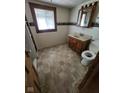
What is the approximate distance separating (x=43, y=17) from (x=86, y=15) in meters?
1.73

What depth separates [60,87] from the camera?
1774mm

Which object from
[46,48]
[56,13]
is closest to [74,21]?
[56,13]

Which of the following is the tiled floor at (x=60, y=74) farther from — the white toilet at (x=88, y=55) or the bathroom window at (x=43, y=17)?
the bathroom window at (x=43, y=17)

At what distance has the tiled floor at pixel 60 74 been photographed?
5.77 feet

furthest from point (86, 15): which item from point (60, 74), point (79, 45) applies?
point (60, 74)

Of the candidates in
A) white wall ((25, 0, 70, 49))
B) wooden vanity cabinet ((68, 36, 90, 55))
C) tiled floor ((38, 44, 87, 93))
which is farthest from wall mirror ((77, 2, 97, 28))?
tiled floor ((38, 44, 87, 93))

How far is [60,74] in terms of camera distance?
85.7 inches

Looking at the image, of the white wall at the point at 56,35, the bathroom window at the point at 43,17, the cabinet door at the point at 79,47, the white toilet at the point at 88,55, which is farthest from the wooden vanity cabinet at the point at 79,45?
the bathroom window at the point at 43,17

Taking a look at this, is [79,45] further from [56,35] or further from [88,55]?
[56,35]

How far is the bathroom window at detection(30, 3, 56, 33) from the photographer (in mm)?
3236

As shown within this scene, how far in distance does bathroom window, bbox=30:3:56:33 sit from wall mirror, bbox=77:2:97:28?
3.67 ft
